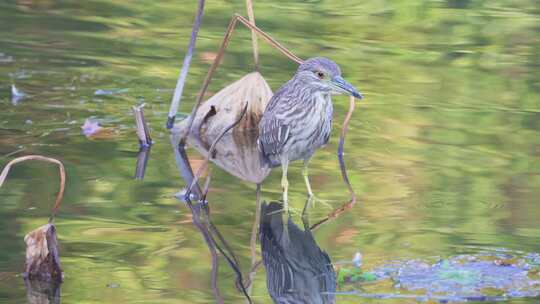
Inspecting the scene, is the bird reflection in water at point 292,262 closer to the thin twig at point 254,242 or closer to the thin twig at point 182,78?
the thin twig at point 254,242

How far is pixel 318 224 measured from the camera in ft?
24.3

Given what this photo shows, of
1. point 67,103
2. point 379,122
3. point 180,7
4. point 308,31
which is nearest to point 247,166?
point 379,122

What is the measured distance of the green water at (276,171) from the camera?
686 centimetres

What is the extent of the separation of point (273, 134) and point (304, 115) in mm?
243

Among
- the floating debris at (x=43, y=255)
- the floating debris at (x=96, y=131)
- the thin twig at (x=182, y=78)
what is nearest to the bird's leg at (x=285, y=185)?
the thin twig at (x=182, y=78)

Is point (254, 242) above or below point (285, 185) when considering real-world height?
below

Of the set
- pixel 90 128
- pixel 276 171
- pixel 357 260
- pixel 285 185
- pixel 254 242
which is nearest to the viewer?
pixel 357 260

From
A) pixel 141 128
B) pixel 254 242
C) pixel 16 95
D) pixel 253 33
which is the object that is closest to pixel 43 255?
pixel 254 242

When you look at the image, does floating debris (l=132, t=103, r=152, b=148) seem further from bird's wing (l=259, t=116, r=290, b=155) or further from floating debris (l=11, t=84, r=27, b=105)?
floating debris (l=11, t=84, r=27, b=105)

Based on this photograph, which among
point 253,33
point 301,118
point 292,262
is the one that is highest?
point 253,33

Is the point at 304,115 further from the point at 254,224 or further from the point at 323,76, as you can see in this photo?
the point at 254,224

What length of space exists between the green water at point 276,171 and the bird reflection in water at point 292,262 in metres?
0.11

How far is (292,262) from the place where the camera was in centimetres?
677

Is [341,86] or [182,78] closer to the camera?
[341,86]
